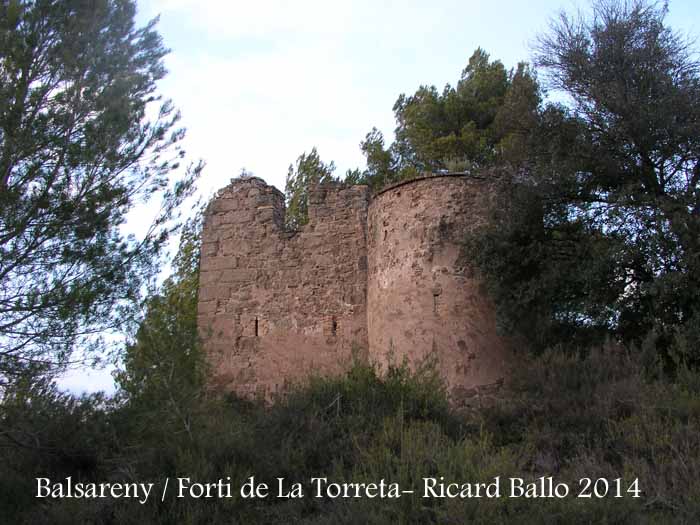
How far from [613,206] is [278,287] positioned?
4.91 metres

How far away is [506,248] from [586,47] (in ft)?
11.0

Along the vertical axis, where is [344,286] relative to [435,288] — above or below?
above

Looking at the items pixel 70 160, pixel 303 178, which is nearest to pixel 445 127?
pixel 303 178

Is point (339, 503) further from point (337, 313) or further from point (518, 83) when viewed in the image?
point (518, 83)

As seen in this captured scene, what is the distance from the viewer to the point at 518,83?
34.4 ft

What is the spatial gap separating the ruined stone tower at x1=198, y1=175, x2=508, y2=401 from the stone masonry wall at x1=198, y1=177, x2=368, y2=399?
17 millimetres

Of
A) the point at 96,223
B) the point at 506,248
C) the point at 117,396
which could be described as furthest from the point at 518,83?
the point at 117,396

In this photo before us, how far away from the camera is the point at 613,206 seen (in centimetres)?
877

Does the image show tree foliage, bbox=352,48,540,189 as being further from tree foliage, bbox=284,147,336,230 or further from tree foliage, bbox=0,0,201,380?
tree foliage, bbox=0,0,201,380

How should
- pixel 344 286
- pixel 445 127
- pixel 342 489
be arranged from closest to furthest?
pixel 342 489 < pixel 344 286 < pixel 445 127

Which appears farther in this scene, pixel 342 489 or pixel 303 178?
pixel 303 178

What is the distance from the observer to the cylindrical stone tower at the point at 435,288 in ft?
28.3

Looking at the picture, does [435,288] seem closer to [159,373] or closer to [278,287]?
[278,287]

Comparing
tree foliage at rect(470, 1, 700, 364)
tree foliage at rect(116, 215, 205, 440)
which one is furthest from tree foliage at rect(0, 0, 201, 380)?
tree foliage at rect(470, 1, 700, 364)
